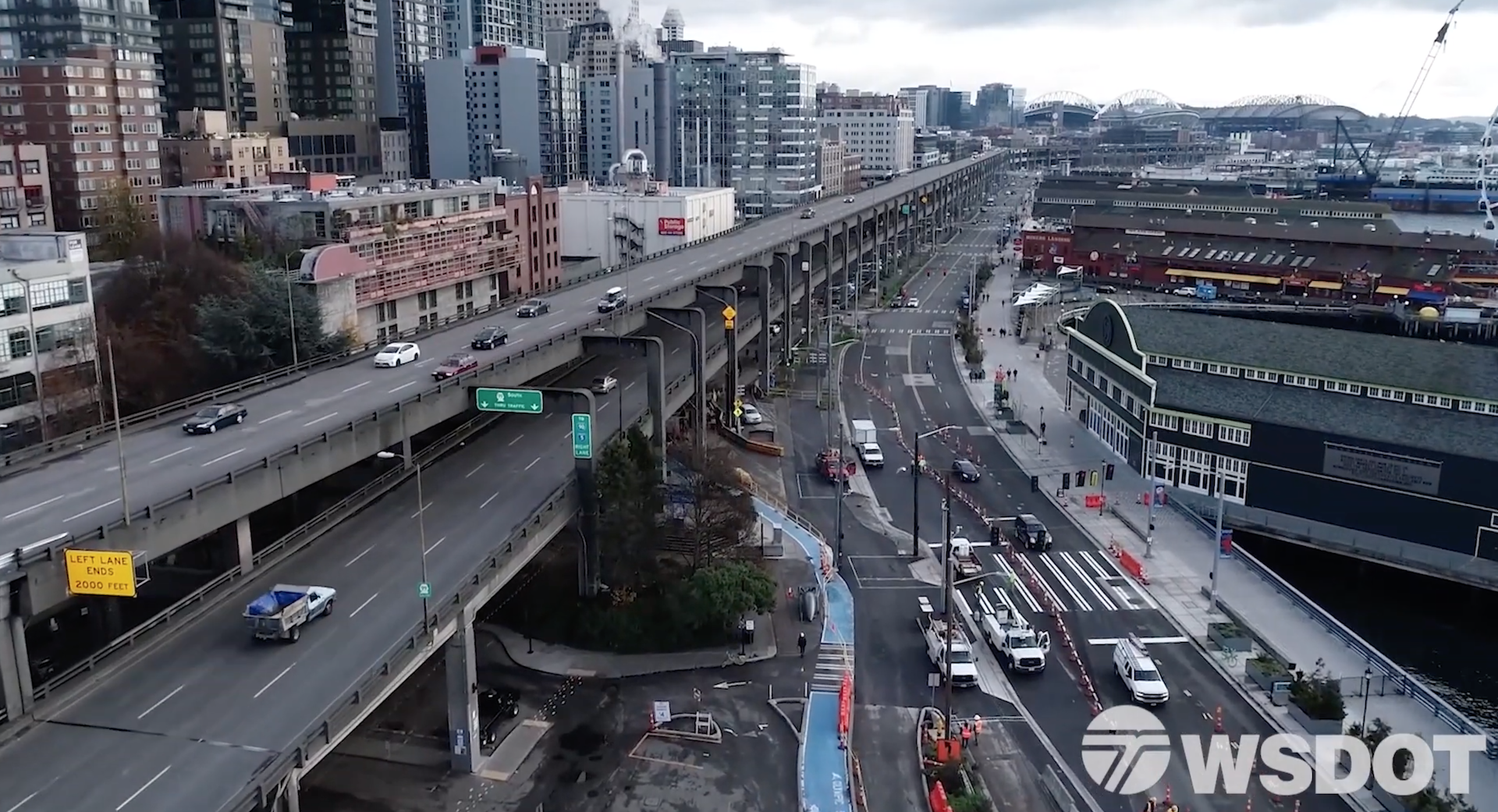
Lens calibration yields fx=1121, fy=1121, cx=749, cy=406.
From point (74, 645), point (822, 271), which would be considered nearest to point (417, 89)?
point (822, 271)

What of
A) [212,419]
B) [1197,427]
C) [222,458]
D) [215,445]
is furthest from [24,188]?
[1197,427]

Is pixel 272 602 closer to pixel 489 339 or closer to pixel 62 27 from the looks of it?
pixel 489 339

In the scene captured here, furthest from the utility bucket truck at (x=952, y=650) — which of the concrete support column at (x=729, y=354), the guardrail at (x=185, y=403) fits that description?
the concrete support column at (x=729, y=354)

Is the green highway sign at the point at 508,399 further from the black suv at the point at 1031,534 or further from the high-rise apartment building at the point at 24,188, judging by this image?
the high-rise apartment building at the point at 24,188

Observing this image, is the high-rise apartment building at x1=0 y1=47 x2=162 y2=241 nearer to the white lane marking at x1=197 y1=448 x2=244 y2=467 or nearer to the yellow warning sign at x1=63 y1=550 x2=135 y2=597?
the white lane marking at x1=197 y1=448 x2=244 y2=467

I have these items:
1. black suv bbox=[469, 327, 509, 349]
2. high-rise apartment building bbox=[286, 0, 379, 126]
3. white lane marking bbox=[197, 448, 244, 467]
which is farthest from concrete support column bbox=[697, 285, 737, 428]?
high-rise apartment building bbox=[286, 0, 379, 126]

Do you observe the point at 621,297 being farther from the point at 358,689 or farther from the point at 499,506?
the point at 358,689
